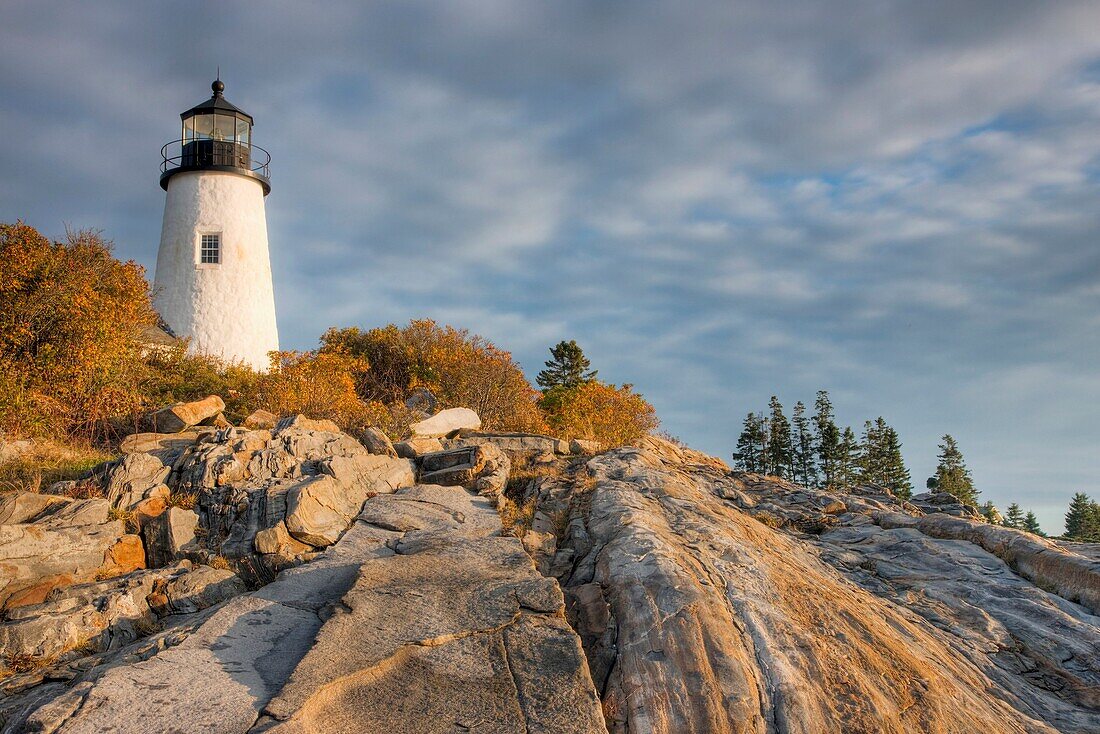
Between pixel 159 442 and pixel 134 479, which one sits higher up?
pixel 159 442

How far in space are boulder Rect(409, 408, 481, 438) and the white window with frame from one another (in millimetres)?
12928

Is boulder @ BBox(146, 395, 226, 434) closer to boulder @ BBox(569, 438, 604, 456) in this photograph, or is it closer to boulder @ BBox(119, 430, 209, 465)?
boulder @ BBox(119, 430, 209, 465)

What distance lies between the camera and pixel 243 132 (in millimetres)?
31234

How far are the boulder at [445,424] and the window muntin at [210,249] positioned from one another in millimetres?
12944

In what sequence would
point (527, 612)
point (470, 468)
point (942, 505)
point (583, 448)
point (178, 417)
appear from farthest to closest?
point (942, 505), point (178, 417), point (583, 448), point (470, 468), point (527, 612)

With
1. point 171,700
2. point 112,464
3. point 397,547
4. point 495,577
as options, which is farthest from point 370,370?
point 171,700

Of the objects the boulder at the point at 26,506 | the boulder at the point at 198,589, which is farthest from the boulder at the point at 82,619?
the boulder at the point at 26,506

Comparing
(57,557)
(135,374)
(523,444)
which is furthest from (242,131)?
(57,557)

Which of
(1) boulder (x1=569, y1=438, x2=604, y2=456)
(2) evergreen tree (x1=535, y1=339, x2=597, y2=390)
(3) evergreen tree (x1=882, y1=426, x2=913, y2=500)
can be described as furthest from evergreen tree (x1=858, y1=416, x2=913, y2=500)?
(1) boulder (x1=569, y1=438, x2=604, y2=456)

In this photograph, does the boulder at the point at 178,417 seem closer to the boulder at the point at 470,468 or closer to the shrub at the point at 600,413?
the boulder at the point at 470,468

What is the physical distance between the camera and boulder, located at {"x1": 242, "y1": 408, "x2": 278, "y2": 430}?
19.1 metres

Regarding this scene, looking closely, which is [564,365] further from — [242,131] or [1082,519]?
[1082,519]

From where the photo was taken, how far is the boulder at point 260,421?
19078 mm

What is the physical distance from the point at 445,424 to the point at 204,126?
17648 millimetres
